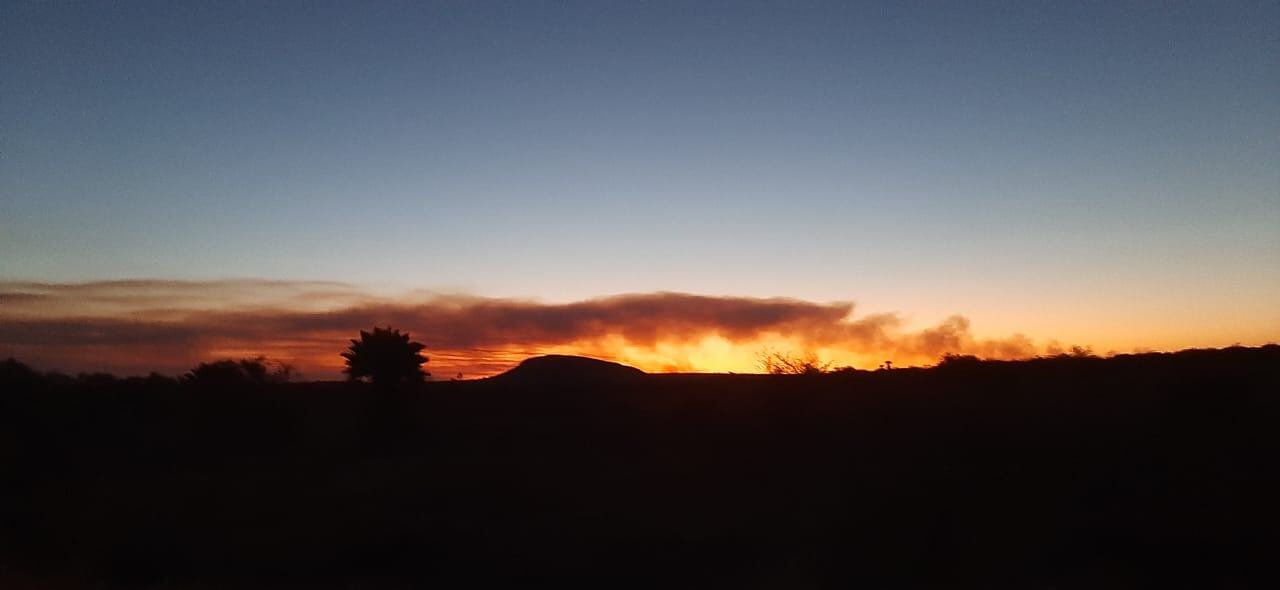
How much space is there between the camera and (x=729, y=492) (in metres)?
25.6

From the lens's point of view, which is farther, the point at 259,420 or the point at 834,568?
the point at 259,420

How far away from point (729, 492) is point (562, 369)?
44171 millimetres

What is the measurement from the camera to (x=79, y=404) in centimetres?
4356

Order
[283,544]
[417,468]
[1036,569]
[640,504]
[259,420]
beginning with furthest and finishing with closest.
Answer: [259,420]
[417,468]
[640,504]
[283,544]
[1036,569]

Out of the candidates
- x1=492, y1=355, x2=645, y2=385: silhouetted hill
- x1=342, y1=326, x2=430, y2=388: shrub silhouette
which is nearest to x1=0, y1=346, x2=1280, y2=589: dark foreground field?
x1=342, y1=326, x2=430, y2=388: shrub silhouette

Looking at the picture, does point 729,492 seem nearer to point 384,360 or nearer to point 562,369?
point 384,360

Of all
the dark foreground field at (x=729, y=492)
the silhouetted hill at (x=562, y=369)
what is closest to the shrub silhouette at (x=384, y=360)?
the dark foreground field at (x=729, y=492)

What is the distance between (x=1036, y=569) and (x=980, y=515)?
7.92 feet

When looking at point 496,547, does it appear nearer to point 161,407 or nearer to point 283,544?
point 283,544

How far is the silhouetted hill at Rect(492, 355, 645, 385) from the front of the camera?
64.9m

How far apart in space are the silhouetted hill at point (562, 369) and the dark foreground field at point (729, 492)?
82.2 ft

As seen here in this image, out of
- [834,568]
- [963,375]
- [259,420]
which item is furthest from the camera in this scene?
[259,420]

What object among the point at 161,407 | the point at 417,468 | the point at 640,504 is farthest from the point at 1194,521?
the point at 161,407

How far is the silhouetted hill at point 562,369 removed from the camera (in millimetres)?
64875
